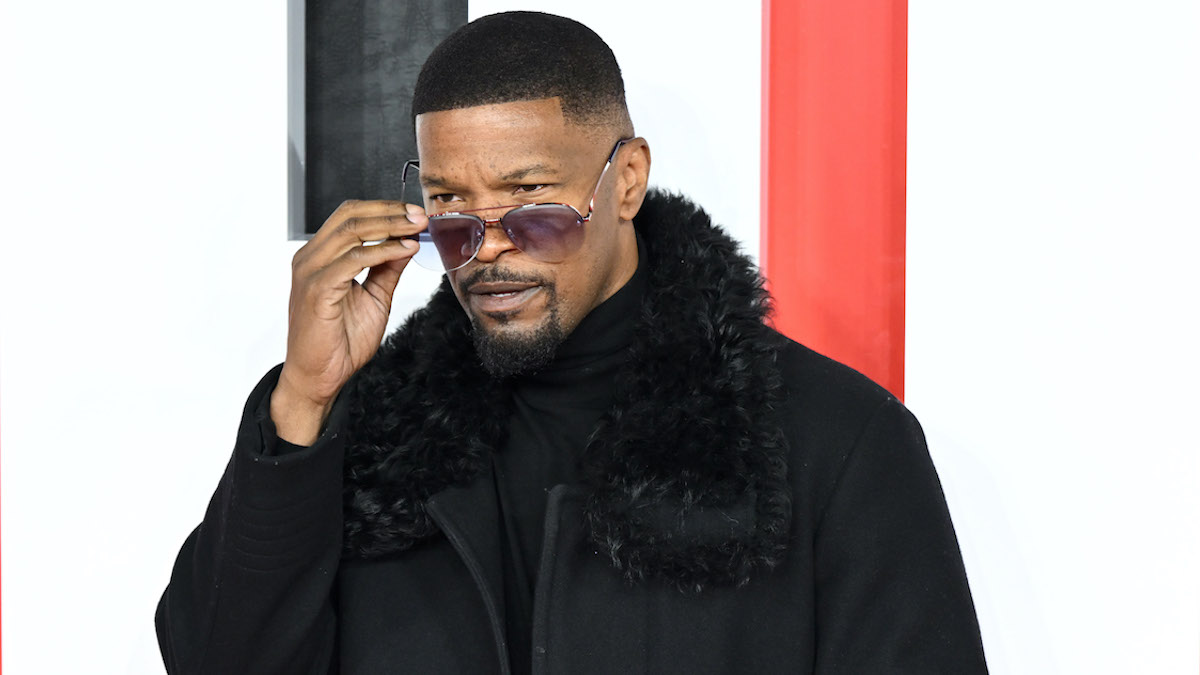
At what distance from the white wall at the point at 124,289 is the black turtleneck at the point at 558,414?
0.60m

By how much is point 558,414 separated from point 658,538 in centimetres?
32

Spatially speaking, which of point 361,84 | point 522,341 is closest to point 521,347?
point 522,341

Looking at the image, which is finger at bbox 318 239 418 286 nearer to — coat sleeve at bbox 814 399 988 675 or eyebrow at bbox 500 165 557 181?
eyebrow at bbox 500 165 557 181

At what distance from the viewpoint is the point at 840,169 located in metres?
2.14

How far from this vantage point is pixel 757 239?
7.13 ft

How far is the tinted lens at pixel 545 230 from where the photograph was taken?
1578mm

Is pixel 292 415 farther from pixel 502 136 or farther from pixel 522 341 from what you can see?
pixel 502 136

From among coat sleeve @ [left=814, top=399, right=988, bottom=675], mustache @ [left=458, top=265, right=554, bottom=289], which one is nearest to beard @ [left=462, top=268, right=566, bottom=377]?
mustache @ [left=458, top=265, right=554, bottom=289]

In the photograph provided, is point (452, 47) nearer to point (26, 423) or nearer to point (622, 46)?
point (622, 46)

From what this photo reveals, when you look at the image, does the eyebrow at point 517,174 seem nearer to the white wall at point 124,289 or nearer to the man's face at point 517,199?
the man's face at point 517,199

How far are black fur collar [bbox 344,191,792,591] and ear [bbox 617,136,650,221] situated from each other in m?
0.04

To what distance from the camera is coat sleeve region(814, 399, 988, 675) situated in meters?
1.48

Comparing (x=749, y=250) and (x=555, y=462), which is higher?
(x=749, y=250)

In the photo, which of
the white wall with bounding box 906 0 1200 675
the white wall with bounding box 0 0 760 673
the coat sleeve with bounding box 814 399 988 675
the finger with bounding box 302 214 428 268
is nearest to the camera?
the coat sleeve with bounding box 814 399 988 675
